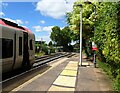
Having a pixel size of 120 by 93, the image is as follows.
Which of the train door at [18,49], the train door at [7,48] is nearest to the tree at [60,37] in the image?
the train door at [18,49]

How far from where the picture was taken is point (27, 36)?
21000 mm

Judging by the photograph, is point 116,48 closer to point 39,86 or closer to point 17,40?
point 39,86

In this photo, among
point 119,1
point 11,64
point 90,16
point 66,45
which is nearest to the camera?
point 119,1

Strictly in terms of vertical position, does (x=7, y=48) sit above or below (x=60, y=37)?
below

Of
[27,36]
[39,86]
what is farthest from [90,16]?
[39,86]

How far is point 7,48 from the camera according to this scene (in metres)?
16.0

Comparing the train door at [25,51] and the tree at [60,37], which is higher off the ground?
the tree at [60,37]

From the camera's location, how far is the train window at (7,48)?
15.5m

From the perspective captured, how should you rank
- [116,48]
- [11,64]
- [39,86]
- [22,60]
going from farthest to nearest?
1. [22,60]
2. [11,64]
3. [39,86]
4. [116,48]

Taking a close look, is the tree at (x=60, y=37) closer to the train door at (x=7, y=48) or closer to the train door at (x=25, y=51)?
the train door at (x=25, y=51)

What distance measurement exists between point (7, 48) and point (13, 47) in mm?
1023

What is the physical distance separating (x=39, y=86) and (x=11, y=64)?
3952 mm

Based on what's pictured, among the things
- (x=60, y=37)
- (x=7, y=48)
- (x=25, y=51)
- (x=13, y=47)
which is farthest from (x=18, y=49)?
(x=60, y=37)

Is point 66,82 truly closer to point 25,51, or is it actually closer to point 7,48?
point 7,48
